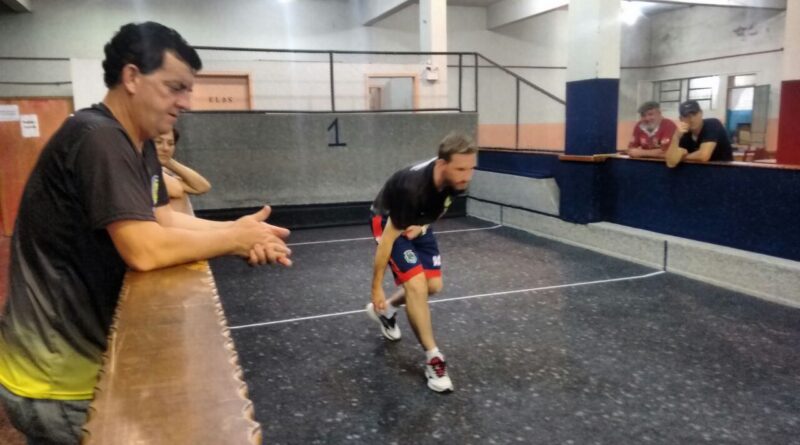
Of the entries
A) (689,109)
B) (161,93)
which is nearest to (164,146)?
(161,93)

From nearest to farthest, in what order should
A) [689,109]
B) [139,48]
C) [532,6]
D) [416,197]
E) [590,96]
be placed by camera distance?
[139,48] < [416,197] < [689,109] < [590,96] < [532,6]

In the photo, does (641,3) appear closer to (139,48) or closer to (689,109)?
(689,109)

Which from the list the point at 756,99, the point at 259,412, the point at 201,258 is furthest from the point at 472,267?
the point at 756,99

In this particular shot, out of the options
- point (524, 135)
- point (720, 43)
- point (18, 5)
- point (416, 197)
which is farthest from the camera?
point (524, 135)

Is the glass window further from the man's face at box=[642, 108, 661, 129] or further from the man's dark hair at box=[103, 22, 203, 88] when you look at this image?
the man's dark hair at box=[103, 22, 203, 88]

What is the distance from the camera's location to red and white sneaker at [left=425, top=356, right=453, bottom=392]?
2891 mm

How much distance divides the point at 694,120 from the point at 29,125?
8.51 m

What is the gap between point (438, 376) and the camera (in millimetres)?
2922

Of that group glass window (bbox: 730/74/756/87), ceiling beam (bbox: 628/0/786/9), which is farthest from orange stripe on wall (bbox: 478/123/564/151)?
ceiling beam (bbox: 628/0/786/9)

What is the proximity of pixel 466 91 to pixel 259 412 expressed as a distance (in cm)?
1241

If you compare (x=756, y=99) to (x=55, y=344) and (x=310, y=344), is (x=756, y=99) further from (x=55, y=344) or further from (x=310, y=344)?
(x=55, y=344)

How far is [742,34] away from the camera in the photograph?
13609mm

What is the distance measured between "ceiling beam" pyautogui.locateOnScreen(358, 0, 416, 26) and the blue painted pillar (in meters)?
5.03

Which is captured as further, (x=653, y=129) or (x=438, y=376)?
(x=653, y=129)
